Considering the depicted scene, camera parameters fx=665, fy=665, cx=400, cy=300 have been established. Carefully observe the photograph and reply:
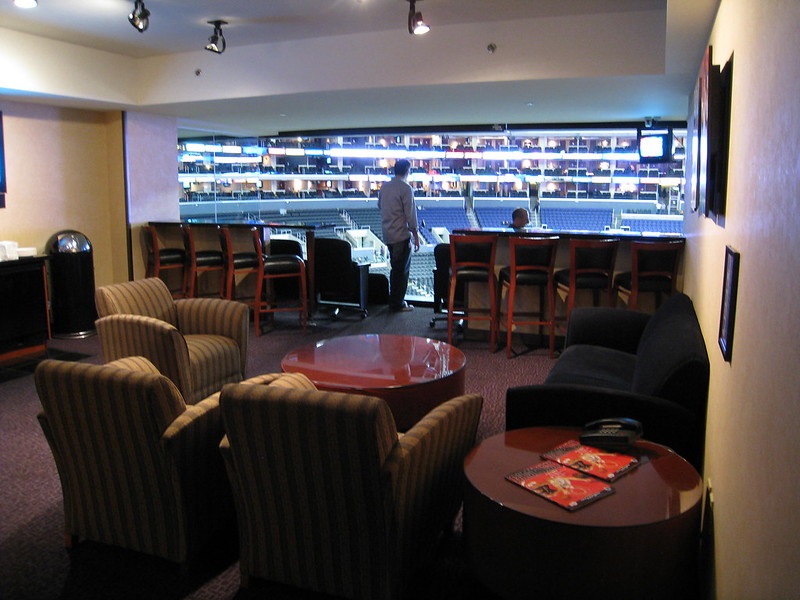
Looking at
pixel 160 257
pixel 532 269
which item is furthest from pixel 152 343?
pixel 160 257

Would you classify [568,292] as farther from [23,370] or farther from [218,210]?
[218,210]

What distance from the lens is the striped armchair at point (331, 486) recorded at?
2031 mm

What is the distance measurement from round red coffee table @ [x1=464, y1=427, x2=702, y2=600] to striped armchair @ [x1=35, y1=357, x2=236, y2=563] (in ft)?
3.45

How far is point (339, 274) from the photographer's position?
7.64 m

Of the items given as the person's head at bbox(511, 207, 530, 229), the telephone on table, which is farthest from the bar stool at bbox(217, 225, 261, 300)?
the telephone on table

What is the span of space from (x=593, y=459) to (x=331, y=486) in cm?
89

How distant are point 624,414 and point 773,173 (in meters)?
1.34

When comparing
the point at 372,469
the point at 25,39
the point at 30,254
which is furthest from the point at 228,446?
the point at 25,39

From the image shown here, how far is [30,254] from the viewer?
19.8 ft

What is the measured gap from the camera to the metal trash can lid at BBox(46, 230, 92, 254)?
660 centimetres

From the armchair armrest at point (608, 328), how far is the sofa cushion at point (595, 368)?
145 mm

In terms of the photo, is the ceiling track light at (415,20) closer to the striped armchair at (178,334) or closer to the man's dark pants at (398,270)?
the striped armchair at (178,334)

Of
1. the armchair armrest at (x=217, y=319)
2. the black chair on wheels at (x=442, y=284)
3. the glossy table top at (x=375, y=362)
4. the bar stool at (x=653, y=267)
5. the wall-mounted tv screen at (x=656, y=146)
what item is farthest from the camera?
the wall-mounted tv screen at (x=656, y=146)

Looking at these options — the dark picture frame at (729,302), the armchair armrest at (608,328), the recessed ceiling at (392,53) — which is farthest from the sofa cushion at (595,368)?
the recessed ceiling at (392,53)
